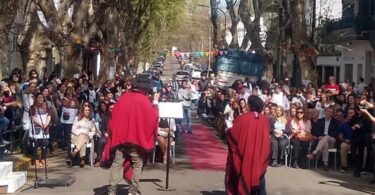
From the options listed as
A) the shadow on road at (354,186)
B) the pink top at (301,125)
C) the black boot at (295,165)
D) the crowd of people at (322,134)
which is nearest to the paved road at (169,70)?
the crowd of people at (322,134)

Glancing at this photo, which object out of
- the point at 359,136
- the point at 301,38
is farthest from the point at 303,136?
the point at 301,38

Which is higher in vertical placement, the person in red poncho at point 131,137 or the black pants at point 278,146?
the person in red poncho at point 131,137

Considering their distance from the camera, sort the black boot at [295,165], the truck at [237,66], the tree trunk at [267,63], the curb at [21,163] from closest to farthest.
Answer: the curb at [21,163] < the black boot at [295,165] < the tree trunk at [267,63] < the truck at [237,66]

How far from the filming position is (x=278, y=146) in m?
16.1

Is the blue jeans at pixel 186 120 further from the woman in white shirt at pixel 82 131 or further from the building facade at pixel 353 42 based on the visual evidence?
the building facade at pixel 353 42

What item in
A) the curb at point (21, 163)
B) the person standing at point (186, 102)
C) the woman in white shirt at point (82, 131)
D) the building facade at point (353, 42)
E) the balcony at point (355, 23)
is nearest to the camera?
the curb at point (21, 163)

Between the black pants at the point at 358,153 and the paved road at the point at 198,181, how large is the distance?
0.27 metres

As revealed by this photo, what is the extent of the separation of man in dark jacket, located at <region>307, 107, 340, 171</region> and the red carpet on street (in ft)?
7.00

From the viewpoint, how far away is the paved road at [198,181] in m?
12.3

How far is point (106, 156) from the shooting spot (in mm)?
11070

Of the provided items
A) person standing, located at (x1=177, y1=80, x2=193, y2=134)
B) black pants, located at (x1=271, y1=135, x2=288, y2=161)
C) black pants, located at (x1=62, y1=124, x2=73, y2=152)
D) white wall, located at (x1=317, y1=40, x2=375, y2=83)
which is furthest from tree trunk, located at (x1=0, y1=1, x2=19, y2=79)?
white wall, located at (x1=317, y1=40, x2=375, y2=83)

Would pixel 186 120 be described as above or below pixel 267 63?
below

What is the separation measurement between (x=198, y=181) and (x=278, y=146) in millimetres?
3108

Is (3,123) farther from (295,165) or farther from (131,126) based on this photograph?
(295,165)
